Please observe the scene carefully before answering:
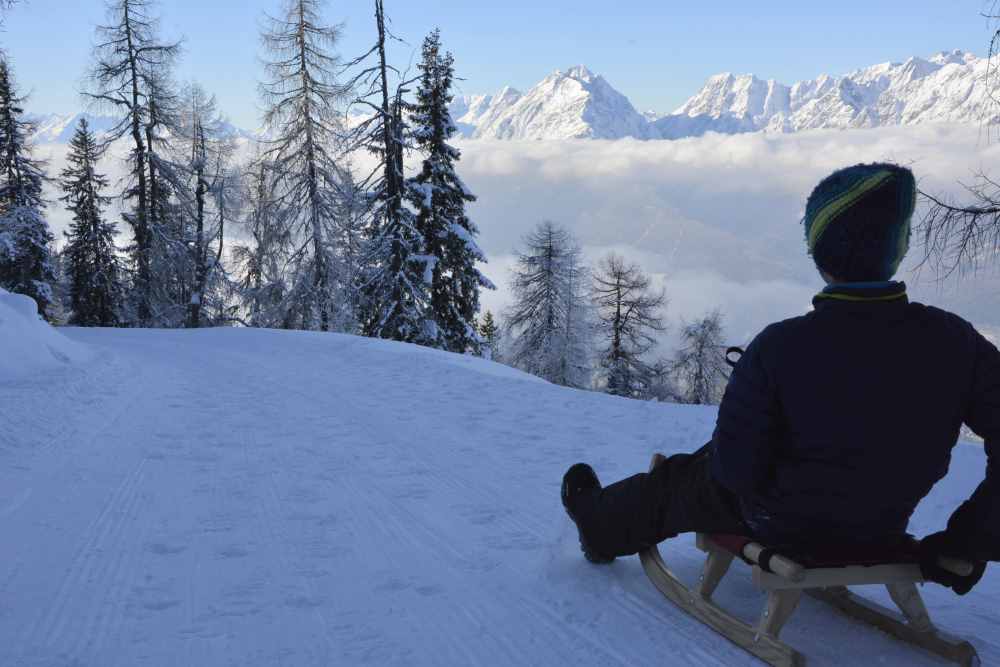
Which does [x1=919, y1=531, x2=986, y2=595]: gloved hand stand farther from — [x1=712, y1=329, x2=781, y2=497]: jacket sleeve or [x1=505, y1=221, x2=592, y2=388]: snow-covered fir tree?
[x1=505, y1=221, x2=592, y2=388]: snow-covered fir tree

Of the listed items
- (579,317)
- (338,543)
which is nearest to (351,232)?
(579,317)

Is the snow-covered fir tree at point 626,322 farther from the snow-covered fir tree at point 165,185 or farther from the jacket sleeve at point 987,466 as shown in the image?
the jacket sleeve at point 987,466

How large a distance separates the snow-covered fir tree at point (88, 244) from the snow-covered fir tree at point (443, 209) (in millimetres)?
17096

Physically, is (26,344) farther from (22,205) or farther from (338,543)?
(22,205)

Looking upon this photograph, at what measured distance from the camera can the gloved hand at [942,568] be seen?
224 centimetres

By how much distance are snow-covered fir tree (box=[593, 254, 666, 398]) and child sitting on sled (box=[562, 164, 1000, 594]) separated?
31073 mm

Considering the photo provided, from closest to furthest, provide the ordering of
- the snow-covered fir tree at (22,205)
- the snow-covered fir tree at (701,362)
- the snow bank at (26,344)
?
the snow bank at (26,344), the snow-covered fir tree at (22,205), the snow-covered fir tree at (701,362)

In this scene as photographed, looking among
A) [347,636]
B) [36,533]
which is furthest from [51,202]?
[347,636]

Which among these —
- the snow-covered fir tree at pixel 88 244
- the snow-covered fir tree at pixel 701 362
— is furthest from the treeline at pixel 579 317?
A: the snow-covered fir tree at pixel 88 244

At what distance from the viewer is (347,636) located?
267 cm

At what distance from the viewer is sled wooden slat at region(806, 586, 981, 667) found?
241 centimetres

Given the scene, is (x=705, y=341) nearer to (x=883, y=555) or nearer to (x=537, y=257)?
(x=537, y=257)

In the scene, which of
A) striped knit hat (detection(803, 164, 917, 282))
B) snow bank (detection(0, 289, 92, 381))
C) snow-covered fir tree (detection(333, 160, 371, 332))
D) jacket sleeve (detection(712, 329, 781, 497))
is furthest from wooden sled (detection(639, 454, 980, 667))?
snow-covered fir tree (detection(333, 160, 371, 332))

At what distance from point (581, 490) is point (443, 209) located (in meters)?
19.5
